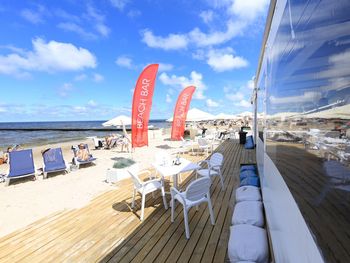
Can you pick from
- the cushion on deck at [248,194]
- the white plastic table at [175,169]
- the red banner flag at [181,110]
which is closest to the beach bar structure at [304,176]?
the cushion on deck at [248,194]

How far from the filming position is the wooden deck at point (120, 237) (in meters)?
2.54

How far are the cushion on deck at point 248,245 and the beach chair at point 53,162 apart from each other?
5.72m

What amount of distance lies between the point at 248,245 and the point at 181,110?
7865 mm

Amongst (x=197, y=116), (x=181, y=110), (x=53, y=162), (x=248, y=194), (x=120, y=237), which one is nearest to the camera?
(x=120, y=237)

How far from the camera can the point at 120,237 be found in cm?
291

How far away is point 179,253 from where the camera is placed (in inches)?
100.0

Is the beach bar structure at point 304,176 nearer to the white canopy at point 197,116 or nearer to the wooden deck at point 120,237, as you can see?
the wooden deck at point 120,237

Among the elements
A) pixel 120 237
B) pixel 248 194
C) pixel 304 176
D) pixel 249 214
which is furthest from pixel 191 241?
pixel 304 176

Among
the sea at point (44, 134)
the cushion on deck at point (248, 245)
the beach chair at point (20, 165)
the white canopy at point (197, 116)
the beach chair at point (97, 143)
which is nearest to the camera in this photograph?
the cushion on deck at point (248, 245)

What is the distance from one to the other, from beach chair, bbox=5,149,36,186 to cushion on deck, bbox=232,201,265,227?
19.0ft

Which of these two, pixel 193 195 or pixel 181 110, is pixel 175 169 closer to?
pixel 193 195

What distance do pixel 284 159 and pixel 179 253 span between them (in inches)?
69.0

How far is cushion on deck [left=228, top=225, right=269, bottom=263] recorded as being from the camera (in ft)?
6.63

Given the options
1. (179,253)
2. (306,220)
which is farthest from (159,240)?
(306,220)
